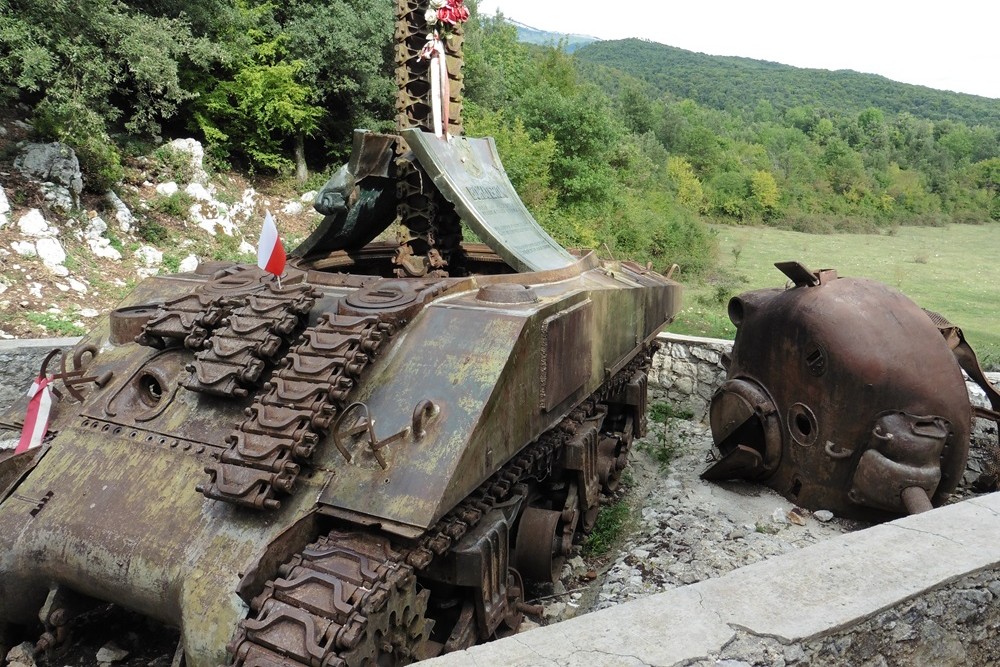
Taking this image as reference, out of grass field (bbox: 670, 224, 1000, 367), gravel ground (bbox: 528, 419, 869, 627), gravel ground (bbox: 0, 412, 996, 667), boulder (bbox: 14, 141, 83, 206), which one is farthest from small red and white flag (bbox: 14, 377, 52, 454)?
boulder (bbox: 14, 141, 83, 206)

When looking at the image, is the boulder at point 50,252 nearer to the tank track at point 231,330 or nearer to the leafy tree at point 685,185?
the tank track at point 231,330

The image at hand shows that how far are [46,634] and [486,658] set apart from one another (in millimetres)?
2410

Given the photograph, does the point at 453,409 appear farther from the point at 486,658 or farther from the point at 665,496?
the point at 665,496

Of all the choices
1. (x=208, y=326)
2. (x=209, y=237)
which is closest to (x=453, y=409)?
(x=208, y=326)

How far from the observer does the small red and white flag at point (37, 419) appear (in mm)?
4156

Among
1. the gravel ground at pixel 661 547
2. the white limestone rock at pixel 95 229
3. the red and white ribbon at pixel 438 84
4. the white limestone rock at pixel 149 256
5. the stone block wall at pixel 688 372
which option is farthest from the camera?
the white limestone rock at pixel 149 256

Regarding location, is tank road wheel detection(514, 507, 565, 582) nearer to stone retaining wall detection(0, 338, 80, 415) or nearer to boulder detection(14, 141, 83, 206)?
stone retaining wall detection(0, 338, 80, 415)

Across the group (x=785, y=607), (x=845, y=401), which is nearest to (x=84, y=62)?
(x=845, y=401)

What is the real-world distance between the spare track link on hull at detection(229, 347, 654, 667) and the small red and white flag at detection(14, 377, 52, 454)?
79.2 inches

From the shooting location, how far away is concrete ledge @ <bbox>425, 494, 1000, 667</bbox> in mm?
2477

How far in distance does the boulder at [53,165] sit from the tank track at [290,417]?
1041 cm

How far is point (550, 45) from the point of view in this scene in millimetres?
27703

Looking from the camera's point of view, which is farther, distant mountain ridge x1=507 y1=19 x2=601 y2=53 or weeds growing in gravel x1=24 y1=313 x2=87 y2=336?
distant mountain ridge x1=507 y1=19 x2=601 y2=53

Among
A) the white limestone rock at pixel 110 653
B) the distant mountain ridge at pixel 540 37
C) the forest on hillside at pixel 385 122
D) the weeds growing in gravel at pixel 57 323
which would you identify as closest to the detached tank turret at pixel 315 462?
the white limestone rock at pixel 110 653
